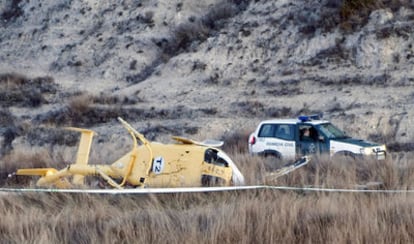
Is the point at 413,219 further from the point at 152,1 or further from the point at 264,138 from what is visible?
the point at 152,1

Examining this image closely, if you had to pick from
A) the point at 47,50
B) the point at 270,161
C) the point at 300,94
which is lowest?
the point at 270,161

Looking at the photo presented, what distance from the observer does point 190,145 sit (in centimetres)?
1248

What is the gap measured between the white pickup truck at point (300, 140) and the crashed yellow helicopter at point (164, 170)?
628 cm

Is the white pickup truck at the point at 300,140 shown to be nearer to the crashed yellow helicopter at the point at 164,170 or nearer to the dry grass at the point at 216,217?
the crashed yellow helicopter at the point at 164,170

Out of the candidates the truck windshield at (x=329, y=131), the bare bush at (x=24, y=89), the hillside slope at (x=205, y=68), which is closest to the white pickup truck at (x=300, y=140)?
the truck windshield at (x=329, y=131)

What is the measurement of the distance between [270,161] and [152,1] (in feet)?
87.0

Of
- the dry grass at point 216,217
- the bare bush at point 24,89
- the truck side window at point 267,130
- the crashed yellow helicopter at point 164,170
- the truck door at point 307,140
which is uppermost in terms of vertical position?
the bare bush at point 24,89

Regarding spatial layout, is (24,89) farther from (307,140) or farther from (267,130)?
(307,140)

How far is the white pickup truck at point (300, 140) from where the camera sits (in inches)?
727

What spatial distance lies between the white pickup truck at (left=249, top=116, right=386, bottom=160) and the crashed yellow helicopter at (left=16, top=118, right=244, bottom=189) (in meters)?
6.28

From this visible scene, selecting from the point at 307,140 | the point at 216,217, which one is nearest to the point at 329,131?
the point at 307,140

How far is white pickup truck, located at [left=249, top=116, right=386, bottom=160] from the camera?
18453 mm

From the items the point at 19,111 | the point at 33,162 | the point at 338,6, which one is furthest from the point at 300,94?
the point at 33,162

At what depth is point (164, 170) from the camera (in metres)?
12.3
